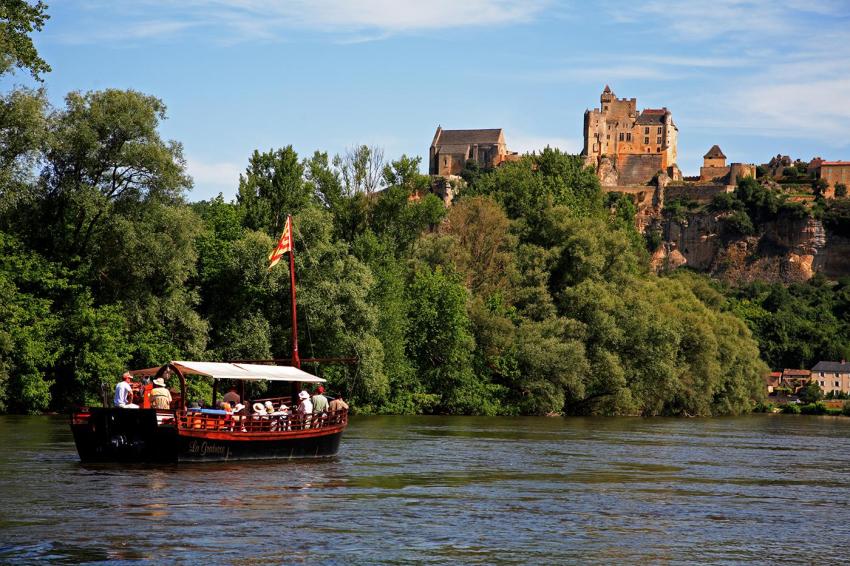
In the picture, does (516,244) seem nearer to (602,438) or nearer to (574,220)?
(574,220)

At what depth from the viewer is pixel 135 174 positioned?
192 feet

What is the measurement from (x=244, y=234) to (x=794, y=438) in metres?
31.1

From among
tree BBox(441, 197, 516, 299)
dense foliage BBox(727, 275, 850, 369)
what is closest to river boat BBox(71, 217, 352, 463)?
tree BBox(441, 197, 516, 299)

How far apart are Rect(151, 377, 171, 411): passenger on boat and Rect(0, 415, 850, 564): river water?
1873 millimetres

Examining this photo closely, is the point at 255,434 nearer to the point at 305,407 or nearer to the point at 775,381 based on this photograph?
the point at 305,407

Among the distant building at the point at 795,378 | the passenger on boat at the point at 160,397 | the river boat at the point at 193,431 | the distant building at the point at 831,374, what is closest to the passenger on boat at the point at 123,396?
the river boat at the point at 193,431

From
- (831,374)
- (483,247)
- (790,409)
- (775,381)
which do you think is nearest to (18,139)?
(483,247)

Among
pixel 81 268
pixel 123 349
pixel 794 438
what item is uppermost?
pixel 81 268

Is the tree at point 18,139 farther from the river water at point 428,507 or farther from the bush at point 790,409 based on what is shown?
the bush at point 790,409

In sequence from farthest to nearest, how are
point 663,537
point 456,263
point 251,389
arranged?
1. point 456,263
2. point 251,389
3. point 663,537

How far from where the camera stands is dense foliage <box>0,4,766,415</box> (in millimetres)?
56938

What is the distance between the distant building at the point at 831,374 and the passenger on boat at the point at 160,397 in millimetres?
138643

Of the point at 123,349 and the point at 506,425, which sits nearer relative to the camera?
Answer: the point at 123,349

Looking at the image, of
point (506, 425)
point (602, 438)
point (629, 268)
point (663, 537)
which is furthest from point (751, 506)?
point (629, 268)
